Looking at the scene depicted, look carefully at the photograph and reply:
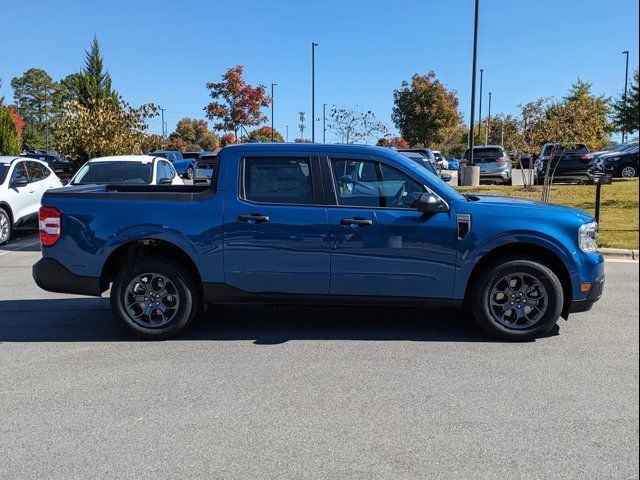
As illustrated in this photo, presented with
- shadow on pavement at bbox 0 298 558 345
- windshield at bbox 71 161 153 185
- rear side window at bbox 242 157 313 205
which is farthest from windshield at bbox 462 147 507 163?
rear side window at bbox 242 157 313 205

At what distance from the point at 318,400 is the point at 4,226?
10.2 meters

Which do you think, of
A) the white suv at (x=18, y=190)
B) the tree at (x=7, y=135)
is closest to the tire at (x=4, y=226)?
the white suv at (x=18, y=190)

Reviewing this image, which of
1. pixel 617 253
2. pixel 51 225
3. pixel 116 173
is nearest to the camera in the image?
pixel 51 225

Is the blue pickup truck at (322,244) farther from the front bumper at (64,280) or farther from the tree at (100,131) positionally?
the tree at (100,131)

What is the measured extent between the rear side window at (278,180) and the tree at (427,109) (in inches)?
1492

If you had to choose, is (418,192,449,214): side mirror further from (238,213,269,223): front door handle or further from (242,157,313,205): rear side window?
(238,213,269,223): front door handle

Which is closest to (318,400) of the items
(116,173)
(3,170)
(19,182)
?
(116,173)

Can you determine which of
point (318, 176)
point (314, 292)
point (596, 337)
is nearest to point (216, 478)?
point (314, 292)

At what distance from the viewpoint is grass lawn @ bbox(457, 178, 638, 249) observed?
11773mm

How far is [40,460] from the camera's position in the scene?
11.3 feet

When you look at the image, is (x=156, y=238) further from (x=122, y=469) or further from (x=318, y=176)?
Result: (x=122, y=469)

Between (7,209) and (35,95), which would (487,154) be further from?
(35,95)

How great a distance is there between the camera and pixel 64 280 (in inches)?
225

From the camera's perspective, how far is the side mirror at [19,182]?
12454 millimetres
